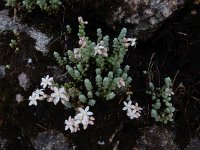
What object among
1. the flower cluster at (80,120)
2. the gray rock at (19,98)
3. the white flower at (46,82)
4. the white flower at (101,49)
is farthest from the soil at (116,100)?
the white flower at (101,49)

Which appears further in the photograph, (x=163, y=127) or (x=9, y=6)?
(x=9, y=6)

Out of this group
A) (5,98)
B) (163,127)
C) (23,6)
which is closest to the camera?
(163,127)

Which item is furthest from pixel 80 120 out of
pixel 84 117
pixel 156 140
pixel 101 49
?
pixel 156 140

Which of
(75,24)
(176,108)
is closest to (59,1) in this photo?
(75,24)

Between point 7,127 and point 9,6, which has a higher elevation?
point 9,6

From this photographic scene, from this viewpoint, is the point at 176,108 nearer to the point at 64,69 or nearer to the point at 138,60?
the point at 138,60

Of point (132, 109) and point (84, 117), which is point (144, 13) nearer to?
point (132, 109)

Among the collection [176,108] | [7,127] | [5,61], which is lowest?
[7,127]

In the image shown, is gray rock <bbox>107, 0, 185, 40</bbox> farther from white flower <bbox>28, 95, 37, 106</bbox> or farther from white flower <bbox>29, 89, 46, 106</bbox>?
white flower <bbox>28, 95, 37, 106</bbox>
